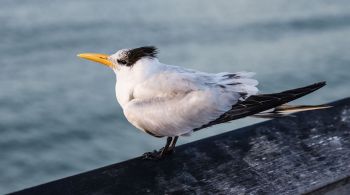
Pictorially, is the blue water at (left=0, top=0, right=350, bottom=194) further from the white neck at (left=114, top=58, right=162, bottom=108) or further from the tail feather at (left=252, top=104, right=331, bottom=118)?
the tail feather at (left=252, top=104, right=331, bottom=118)

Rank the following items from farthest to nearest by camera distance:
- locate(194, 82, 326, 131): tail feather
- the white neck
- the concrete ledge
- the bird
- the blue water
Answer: the blue water
the white neck
the bird
locate(194, 82, 326, 131): tail feather
the concrete ledge

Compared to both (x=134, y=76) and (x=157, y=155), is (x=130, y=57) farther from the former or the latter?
(x=157, y=155)

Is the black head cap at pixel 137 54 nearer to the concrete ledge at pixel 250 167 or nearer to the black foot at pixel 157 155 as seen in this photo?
the black foot at pixel 157 155

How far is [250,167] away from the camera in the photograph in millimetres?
3133

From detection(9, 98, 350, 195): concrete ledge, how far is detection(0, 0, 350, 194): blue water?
457 cm

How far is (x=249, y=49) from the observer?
989cm

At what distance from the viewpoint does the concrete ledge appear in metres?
2.99

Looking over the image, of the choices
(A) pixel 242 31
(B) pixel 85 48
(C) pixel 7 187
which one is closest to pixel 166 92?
(C) pixel 7 187

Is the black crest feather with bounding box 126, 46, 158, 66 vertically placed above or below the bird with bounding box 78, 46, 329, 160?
above

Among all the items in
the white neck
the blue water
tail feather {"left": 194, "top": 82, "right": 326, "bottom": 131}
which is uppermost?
the blue water

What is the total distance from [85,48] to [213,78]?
5859 mm

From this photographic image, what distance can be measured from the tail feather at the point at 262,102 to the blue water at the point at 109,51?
4172 mm

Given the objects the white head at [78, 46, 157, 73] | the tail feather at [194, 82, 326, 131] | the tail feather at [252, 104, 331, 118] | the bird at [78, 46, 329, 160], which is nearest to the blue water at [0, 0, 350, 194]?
the white head at [78, 46, 157, 73]

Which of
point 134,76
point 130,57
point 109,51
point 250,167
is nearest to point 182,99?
point 134,76
